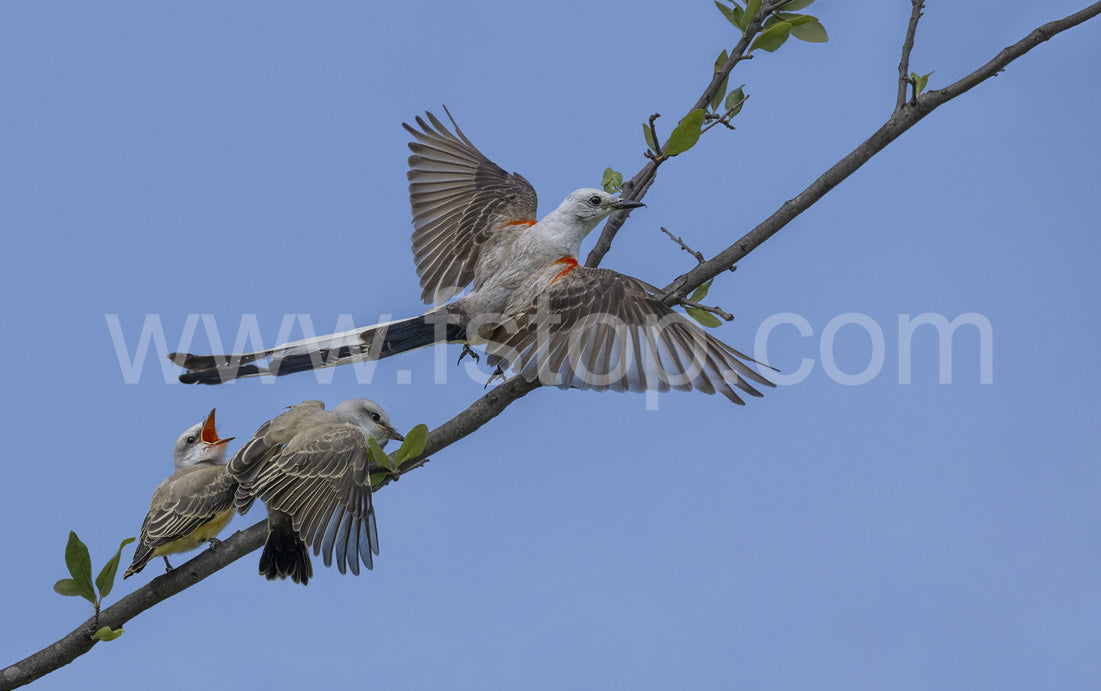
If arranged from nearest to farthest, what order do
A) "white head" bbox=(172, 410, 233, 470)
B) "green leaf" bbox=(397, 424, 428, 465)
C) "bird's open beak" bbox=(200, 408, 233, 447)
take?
"green leaf" bbox=(397, 424, 428, 465) → "white head" bbox=(172, 410, 233, 470) → "bird's open beak" bbox=(200, 408, 233, 447)

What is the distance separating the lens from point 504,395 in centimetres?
310

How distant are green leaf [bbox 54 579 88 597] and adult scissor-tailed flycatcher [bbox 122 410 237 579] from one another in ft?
0.95

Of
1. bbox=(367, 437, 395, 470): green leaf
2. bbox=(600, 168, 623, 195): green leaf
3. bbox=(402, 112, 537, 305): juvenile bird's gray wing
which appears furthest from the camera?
bbox=(402, 112, 537, 305): juvenile bird's gray wing

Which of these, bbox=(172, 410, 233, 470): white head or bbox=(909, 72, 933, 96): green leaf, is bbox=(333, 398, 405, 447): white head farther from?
bbox=(909, 72, 933, 96): green leaf

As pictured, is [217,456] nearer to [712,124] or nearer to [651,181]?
[651,181]

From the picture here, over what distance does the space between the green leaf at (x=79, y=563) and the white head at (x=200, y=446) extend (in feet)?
3.98

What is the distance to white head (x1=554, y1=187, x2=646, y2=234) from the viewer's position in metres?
3.92

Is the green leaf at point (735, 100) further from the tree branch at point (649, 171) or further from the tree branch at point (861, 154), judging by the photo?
the tree branch at point (861, 154)

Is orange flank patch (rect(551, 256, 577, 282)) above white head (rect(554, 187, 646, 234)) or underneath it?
underneath

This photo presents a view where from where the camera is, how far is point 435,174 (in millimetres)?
5277

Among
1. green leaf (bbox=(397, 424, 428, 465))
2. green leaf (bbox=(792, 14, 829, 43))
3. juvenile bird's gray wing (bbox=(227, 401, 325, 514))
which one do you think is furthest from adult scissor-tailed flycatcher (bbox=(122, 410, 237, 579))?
green leaf (bbox=(792, 14, 829, 43))

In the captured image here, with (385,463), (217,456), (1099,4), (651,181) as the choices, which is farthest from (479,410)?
(1099,4)

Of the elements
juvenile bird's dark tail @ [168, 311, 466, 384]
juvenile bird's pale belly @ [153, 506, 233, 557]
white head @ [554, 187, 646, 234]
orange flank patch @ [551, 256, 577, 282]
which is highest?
white head @ [554, 187, 646, 234]

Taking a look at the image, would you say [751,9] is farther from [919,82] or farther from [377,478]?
[377,478]
